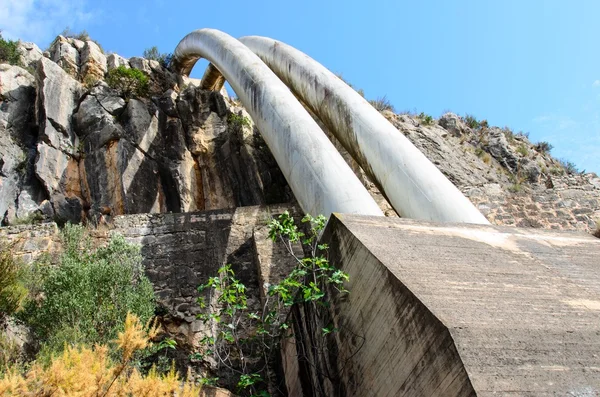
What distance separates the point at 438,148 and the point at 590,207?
4269mm

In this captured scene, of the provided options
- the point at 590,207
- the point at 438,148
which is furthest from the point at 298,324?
the point at 438,148

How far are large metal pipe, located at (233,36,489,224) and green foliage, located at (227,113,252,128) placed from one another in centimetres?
502

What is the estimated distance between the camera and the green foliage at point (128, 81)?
16672 mm

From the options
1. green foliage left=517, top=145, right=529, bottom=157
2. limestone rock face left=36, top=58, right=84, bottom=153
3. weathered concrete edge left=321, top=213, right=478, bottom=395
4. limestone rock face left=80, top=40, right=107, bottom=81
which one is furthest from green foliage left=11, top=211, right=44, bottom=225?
green foliage left=517, top=145, right=529, bottom=157

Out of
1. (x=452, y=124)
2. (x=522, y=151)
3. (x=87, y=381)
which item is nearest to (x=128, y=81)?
(x=452, y=124)

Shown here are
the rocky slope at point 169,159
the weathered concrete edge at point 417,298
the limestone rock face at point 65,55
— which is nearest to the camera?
the weathered concrete edge at point 417,298

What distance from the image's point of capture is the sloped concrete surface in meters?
2.93

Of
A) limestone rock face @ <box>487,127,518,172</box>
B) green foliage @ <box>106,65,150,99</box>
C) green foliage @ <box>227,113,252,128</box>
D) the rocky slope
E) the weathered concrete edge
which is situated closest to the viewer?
the weathered concrete edge

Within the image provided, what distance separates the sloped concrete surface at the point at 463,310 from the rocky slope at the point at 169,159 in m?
6.18

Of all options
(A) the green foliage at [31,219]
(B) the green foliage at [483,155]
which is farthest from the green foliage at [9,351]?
(B) the green foliage at [483,155]

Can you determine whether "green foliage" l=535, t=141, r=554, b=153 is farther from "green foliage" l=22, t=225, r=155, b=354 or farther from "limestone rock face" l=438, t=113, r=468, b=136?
"green foliage" l=22, t=225, r=155, b=354

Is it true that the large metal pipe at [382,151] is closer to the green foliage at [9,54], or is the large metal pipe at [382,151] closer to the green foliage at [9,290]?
the green foliage at [9,290]

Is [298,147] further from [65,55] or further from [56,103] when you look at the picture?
[65,55]

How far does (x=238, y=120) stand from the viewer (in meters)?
16.3
